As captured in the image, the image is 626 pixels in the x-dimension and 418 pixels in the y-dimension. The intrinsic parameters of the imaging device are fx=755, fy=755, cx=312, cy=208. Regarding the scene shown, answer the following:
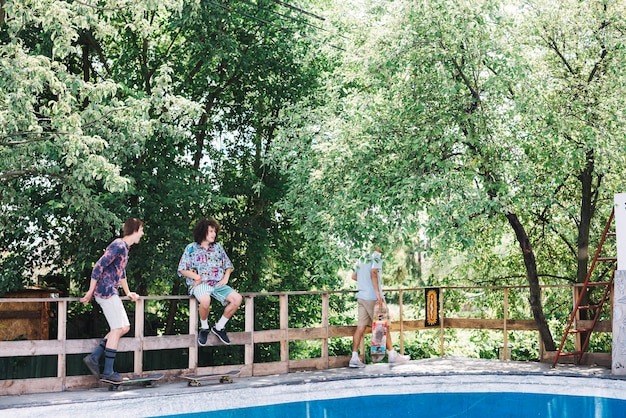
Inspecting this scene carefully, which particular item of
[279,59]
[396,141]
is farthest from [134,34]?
[396,141]

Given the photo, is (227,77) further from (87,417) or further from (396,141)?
(87,417)

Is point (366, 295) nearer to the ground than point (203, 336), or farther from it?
farther from it

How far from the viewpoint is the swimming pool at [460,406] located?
7945mm

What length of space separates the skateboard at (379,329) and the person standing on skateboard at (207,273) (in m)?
2.01

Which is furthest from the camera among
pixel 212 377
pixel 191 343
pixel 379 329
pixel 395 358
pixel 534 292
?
pixel 534 292

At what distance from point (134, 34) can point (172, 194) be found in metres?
3.60

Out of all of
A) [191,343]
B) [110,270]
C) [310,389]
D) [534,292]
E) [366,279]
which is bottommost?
[310,389]

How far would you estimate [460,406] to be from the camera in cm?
845

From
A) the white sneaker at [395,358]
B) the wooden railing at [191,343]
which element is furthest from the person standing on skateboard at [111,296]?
the white sneaker at [395,358]

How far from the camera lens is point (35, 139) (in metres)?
9.58

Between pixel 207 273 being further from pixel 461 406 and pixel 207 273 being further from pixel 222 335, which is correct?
pixel 461 406

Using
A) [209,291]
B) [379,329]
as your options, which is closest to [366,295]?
[379,329]

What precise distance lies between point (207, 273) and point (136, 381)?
4.82 ft

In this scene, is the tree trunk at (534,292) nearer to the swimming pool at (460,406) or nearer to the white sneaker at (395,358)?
the white sneaker at (395,358)
